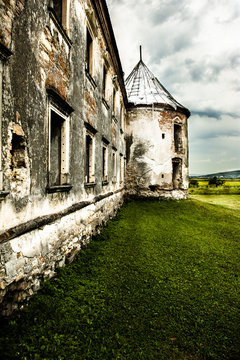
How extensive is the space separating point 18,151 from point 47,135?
84cm

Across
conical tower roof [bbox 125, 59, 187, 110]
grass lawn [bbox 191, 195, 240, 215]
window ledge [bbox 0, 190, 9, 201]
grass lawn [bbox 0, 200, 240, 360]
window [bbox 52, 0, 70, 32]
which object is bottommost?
grass lawn [bbox 191, 195, 240, 215]

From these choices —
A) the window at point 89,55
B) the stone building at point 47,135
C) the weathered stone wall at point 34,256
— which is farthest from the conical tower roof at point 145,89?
the weathered stone wall at point 34,256

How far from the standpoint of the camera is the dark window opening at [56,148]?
4930 millimetres

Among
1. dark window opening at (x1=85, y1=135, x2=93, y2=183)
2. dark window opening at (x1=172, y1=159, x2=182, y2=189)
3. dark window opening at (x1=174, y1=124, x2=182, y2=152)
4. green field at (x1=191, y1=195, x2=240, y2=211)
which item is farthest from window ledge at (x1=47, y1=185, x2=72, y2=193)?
green field at (x1=191, y1=195, x2=240, y2=211)

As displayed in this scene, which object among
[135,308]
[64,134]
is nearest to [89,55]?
[64,134]

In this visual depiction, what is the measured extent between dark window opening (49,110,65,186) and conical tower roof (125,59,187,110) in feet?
44.3

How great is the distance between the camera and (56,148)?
16.5 ft

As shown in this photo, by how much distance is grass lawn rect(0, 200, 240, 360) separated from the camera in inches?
112

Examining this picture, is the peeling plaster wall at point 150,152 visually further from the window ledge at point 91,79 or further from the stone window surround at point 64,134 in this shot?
the stone window surround at point 64,134

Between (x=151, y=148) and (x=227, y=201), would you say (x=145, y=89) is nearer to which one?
(x=151, y=148)

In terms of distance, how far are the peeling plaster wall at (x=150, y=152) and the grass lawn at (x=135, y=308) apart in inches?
397

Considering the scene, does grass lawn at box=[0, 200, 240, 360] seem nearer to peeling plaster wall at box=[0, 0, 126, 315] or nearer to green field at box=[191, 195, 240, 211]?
peeling plaster wall at box=[0, 0, 126, 315]

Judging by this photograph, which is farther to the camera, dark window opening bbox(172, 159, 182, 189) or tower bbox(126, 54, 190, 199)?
dark window opening bbox(172, 159, 182, 189)

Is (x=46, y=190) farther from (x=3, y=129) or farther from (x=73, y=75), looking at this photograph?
(x=73, y=75)
